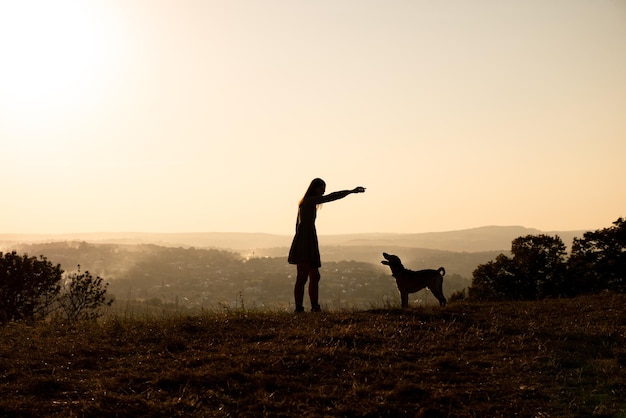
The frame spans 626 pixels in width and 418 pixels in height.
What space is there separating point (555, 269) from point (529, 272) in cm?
118

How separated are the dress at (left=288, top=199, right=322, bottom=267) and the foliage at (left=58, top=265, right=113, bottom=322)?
549cm

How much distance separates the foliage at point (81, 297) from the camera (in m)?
16.3

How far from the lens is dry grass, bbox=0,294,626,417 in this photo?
766 cm

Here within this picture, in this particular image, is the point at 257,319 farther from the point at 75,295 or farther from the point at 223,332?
the point at 75,295

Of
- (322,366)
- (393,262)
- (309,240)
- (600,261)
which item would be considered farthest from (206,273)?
(322,366)

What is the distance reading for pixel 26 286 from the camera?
17375mm

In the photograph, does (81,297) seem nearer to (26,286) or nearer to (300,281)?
(26,286)

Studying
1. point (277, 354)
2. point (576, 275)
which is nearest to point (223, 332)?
point (277, 354)

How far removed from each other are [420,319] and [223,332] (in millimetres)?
3929

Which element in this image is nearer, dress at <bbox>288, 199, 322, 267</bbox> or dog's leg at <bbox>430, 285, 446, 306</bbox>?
dress at <bbox>288, 199, 322, 267</bbox>

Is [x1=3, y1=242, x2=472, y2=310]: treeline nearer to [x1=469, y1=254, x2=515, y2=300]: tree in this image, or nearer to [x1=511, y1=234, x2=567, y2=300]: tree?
[x1=469, y1=254, x2=515, y2=300]: tree

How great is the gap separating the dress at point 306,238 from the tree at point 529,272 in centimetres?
1625

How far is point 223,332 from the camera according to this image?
38.4 ft

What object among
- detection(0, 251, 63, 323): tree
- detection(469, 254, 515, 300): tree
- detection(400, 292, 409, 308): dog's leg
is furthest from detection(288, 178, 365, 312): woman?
detection(469, 254, 515, 300): tree
